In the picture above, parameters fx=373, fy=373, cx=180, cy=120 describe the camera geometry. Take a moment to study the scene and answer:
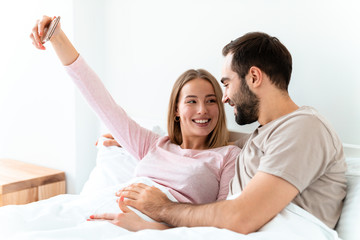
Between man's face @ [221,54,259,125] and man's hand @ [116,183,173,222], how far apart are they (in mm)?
374

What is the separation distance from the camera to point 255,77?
1.18 metres

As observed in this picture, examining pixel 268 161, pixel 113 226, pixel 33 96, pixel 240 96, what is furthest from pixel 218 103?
pixel 33 96

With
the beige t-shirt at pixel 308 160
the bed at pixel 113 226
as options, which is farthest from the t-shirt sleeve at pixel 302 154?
the bed at pixel 113 226

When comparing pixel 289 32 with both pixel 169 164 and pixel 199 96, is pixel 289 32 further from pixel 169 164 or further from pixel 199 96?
pixel 169 164

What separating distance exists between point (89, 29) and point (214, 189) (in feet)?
4.32

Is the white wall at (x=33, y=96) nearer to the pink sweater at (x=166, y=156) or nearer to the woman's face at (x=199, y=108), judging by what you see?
the pink sweater at (x=166, y=156)

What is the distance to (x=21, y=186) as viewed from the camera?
6.52 ft

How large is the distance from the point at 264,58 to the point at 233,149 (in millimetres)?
406

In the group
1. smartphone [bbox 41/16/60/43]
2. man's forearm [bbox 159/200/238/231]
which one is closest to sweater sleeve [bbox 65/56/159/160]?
smartphone [bbox 41/16/60/43]

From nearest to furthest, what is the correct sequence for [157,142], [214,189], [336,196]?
[336,196] → [214,189] → [157,142]

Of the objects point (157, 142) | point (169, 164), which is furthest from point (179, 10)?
point (169, 164)

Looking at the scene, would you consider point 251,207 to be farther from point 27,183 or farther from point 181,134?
point 27,183

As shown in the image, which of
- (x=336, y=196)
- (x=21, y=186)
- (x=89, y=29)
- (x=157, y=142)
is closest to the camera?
(x=336, y=196)

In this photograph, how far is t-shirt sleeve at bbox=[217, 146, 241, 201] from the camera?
1.33 meters
